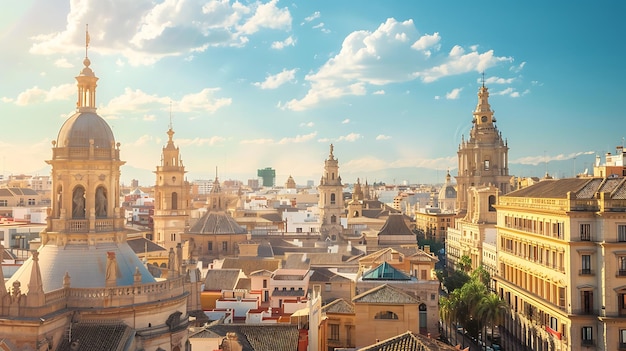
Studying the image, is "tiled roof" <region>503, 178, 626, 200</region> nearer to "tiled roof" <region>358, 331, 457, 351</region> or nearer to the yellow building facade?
the yellow building facade

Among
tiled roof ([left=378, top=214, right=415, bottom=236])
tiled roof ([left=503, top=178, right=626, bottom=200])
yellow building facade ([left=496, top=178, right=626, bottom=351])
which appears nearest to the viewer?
yellow building facade ([left=496, top=178, right=626, bottom=351])

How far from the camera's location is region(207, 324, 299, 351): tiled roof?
1478 inches

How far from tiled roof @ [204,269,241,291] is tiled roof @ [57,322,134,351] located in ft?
109

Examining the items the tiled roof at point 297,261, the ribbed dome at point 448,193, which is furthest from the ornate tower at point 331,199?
the ribbed dome at point 448,193

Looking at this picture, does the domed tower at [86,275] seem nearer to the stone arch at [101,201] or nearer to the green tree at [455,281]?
the stone arch at [101,201]

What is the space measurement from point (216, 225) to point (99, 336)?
200 ft

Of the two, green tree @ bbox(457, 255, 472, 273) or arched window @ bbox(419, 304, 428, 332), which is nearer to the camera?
arched window @ bbox(419, 304, 428, 332)

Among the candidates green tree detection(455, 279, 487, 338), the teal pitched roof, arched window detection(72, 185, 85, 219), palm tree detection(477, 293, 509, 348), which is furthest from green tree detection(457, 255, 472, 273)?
arched window detection(72, 185, 85, 219)

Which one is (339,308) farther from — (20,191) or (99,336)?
(20,191)

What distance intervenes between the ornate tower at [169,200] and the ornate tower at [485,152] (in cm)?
4664

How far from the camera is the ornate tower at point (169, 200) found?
83.1 meters

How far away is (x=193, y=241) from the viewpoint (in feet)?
283

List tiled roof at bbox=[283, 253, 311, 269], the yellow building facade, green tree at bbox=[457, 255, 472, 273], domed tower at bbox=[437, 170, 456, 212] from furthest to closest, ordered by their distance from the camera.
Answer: domed tower at bbox=[437, 170, 456, 212], green tree at bbox=[457, 255, 472, 273], tiled roof at bbox=[283, 253, 311, 269], the yellow building facade

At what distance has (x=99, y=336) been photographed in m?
25.7
